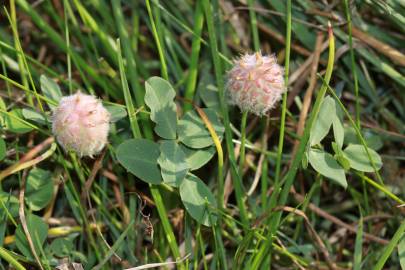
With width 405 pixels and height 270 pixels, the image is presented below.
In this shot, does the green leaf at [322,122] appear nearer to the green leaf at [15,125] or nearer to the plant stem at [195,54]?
the plant stem at [195,54]

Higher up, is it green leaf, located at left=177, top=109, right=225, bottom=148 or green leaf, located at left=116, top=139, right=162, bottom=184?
green leaf, located at left=177, top=109, right=225, bottom=148

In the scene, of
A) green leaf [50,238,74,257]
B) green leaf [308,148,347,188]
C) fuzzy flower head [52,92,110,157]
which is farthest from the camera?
green leaf [50,238,74,257]

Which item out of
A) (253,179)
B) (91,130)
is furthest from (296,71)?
(91,130)

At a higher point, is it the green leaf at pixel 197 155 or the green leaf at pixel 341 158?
the green leaf at pixel 341 158

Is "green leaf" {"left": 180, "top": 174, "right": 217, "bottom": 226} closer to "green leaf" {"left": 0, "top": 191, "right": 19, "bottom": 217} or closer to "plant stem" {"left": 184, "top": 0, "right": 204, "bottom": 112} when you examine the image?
"plant stem" {"left": 184, "top": 0, "right": 204, "bottom": 112}

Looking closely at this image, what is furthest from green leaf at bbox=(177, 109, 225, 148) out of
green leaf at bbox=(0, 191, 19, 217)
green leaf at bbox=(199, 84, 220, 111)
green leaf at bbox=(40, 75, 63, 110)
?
green leaf at bbox=(0, 191, 19, 217)

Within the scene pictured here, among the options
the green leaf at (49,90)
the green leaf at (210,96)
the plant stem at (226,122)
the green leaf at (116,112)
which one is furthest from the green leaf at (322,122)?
the green leaf at (49,90)

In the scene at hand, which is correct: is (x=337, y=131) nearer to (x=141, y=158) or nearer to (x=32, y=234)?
(x=141, y=158)

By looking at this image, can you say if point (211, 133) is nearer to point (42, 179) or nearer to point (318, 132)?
point (318, 132)
